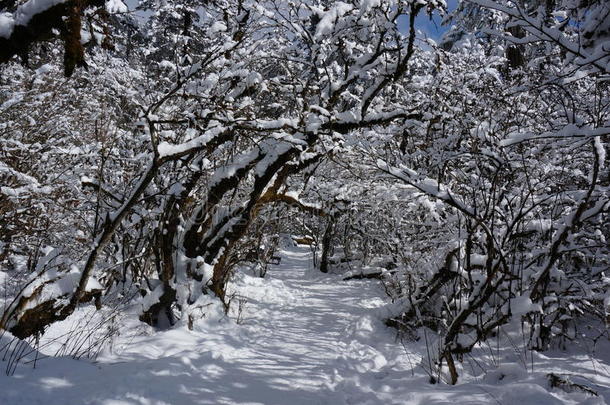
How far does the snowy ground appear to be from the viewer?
3.34 meters

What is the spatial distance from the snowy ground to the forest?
0.04 m

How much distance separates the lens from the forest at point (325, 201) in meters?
3.51

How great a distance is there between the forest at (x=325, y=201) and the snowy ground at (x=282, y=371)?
0.04m

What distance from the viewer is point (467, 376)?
15.9ft

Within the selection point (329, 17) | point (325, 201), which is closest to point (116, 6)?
point (329, 17)

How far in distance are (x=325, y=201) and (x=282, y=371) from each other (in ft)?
14.3

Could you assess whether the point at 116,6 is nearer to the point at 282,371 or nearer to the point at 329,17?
the point at 329,17

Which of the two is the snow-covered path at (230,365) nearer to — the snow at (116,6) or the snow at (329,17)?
the snow at (116,6)

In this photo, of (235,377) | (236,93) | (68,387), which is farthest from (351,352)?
(236,93)

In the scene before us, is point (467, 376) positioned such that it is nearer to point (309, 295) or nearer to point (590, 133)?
point (590, 133)

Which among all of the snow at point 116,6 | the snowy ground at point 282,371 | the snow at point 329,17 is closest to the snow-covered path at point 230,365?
the snowy ground at point 282,371

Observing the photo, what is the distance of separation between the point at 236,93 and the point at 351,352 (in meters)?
5.47

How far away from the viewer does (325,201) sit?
343 inches

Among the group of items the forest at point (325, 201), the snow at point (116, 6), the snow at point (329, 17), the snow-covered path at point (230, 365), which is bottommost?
the snow-covered path at point (230, 365)
